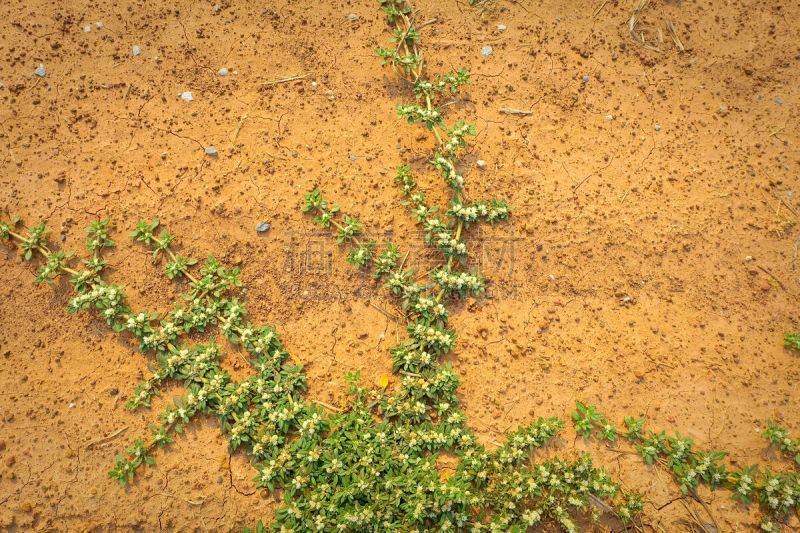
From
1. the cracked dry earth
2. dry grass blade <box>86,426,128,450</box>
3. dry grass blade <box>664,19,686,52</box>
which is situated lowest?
dry grass blade <box>86,426,128,450</box>

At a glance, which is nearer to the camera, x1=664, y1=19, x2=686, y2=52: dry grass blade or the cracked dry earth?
the cracked dry earth

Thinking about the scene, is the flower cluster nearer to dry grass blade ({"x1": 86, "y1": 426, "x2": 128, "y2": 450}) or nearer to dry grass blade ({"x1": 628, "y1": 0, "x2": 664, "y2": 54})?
dry grass blade ({"x1": 628, "y1": 0, "x2": 664, "y2": 54})

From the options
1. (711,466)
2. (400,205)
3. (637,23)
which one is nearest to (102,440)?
(400,205)

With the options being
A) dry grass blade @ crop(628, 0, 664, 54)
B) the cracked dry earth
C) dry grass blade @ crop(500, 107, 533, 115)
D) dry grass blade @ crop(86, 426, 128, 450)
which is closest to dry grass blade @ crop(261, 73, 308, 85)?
the cracked dry earth

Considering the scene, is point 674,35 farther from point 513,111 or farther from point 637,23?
point 513,111

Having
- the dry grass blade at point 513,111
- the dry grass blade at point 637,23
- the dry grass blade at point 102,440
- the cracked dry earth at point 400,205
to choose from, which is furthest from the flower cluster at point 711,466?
the dry grass blade at point 102,440

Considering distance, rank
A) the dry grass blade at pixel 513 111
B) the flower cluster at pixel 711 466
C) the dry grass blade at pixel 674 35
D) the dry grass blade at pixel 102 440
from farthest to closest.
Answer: the dry grass blade at pixel 674 35
the dry grass blade at pixel 513 111
the dry grass blade at pixel 102 440
the flower cluster at pixel 711 466

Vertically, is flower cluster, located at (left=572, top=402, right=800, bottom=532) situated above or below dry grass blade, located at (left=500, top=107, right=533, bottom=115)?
below

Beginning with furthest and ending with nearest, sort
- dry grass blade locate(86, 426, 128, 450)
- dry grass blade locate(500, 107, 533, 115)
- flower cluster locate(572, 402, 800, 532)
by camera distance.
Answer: dry grass blade locate(500, 107, 533, 115)
dry grass blade locate(86, 426, 128, 450)
flower cluster locate(572, 402, 800, 532)

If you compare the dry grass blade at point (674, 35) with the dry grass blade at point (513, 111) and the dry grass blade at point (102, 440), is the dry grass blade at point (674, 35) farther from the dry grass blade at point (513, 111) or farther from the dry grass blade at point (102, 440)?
the dry grass blade at point (102, 440)
